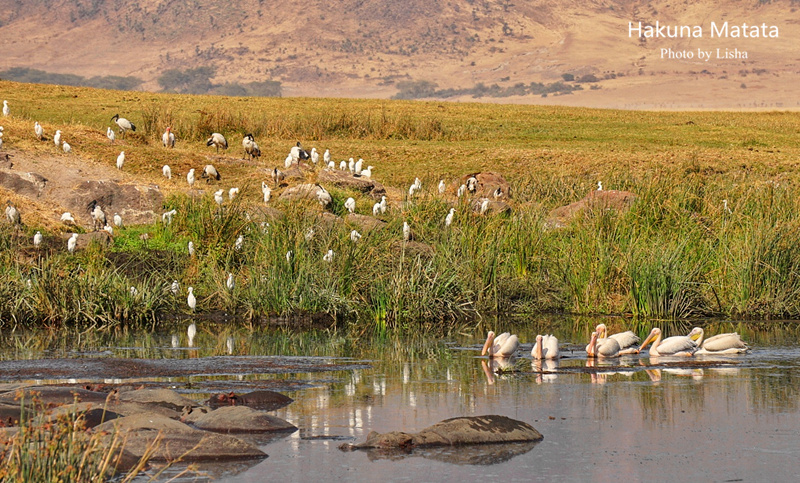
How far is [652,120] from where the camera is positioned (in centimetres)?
5328

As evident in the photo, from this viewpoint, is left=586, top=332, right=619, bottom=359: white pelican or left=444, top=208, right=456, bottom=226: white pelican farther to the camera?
left=444, top=208, right=456, bottom=226: white pelican

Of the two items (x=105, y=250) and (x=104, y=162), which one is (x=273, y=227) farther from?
(x=104, y=162)

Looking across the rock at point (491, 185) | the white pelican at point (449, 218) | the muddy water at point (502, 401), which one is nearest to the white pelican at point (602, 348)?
the muddy water at point (502, 401)

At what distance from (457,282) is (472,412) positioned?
24.2 feet

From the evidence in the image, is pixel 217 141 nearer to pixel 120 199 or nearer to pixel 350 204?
pixel 120 199

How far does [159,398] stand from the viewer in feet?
34.4

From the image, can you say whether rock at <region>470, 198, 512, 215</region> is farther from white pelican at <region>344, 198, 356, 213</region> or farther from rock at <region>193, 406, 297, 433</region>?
rock at <region>193, 406, 297, 433</region>

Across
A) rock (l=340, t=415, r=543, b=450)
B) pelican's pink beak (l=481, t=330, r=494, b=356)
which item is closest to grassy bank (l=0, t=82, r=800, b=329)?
pelican's pink beak (l=481, t=330, r=494, b=356)

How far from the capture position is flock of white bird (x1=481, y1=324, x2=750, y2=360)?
13656mm

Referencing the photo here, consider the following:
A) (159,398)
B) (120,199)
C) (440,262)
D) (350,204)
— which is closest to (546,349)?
(440,262)

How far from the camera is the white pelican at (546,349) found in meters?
13.6

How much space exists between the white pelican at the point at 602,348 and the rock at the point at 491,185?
12.7 metres

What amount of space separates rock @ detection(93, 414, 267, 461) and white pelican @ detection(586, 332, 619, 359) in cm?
587

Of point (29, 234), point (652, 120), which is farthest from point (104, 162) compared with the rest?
point (652, 120)
